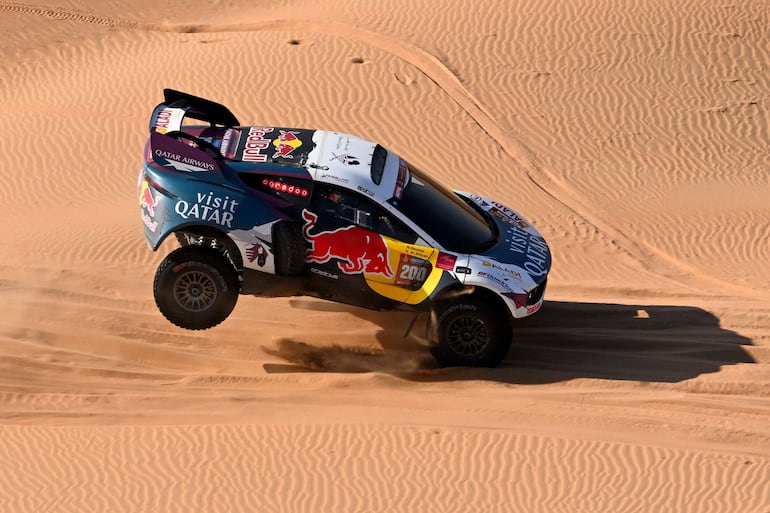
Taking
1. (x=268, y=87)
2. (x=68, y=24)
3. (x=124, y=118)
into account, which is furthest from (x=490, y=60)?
(x=68, y=24)

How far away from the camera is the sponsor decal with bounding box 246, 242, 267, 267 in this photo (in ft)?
34.0

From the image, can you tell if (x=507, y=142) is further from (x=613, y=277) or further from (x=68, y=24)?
(x=68, y=24)

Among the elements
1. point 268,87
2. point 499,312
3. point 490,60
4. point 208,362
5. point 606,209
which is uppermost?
point 490,60

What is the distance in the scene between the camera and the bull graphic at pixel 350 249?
10344 millimetres

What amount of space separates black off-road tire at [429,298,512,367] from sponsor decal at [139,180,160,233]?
2.89 metres

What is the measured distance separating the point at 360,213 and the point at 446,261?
0.96m

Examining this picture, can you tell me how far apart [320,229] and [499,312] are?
192 centimetres

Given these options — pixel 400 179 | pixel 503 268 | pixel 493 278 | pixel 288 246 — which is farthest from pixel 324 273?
pixel 503 268

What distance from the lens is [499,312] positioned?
410 inches

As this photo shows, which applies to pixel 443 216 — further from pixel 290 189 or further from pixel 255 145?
pixel 255 145

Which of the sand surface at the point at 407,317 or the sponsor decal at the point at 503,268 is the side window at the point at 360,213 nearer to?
the sponsor decal at the point at 503,268

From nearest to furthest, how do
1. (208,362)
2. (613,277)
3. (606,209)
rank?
(208,362) < (613,277) < (606,209)

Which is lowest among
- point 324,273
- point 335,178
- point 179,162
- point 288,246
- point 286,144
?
point 324,273

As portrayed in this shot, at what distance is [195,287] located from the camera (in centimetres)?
1041
